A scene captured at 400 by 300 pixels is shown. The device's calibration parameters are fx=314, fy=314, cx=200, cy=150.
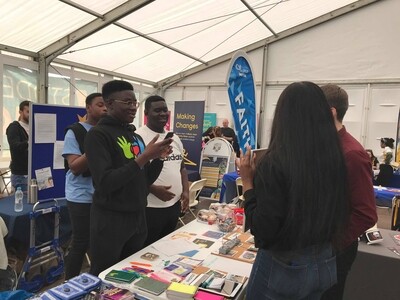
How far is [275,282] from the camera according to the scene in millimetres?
1053

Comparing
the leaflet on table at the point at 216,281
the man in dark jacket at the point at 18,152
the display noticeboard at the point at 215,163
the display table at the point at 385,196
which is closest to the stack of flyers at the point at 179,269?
the leaflet on table at the point at 216,281

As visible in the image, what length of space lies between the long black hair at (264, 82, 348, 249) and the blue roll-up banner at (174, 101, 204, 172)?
172 inches

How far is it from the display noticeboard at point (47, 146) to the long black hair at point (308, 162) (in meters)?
2.69

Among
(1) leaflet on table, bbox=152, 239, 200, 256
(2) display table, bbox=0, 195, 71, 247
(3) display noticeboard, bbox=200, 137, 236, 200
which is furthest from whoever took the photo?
(3) display noticeboard, bbox=200, 137, 236, 200

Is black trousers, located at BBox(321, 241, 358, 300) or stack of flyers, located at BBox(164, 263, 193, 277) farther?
black trousers, located at BBox(321, 241, 358, 300)

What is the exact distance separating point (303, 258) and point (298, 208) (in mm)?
205

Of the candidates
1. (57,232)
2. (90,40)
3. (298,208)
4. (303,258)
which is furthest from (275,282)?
(90,40)

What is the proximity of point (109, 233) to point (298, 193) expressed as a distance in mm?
936

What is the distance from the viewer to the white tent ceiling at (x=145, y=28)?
5043 millimetres

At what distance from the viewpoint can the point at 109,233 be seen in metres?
1.48

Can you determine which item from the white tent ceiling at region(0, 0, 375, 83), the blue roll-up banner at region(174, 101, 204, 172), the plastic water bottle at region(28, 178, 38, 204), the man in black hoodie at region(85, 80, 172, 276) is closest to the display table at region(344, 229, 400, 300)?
the man in black hoodie at region(85, 80, 172, 276)

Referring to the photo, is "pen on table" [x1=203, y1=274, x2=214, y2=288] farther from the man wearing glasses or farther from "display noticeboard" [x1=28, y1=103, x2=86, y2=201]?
"display noticeboard" [x1=28, y1=103, x2=86, y2=201]

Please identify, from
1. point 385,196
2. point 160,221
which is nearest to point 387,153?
point 385,196

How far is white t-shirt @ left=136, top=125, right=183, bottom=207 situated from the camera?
1992 millimetres
